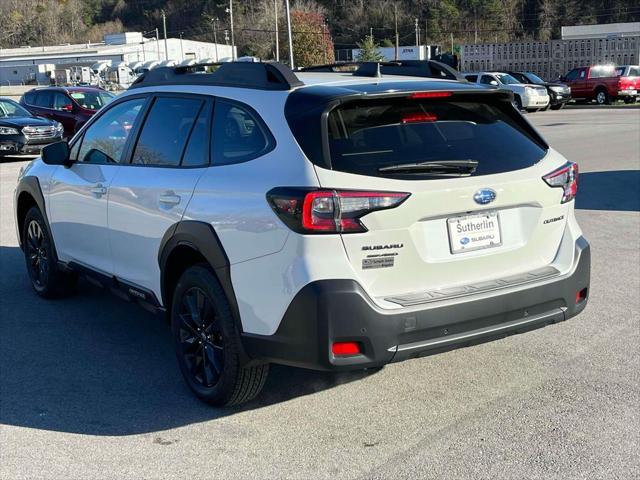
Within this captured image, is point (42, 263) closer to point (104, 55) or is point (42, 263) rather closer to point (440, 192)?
point (440, 192)

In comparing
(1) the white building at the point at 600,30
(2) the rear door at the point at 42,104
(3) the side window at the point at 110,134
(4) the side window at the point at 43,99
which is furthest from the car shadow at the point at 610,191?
(1) the white building at the point at 600,30

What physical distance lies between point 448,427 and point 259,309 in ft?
3.89

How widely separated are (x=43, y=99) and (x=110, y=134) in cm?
1943

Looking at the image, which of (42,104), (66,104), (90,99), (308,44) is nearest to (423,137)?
(66,104)

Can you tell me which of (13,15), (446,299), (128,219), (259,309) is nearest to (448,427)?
(446,299)

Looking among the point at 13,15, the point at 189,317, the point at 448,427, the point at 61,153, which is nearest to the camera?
the point at 448,427

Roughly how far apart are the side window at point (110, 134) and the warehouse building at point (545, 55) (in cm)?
5142

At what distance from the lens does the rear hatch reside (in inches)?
147

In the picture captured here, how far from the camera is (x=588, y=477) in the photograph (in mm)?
3545

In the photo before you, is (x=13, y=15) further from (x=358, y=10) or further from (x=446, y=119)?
(x=446, y=119)

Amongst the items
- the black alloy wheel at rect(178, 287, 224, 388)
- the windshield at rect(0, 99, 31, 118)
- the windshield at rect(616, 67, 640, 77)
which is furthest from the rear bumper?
the windshield at rect(616, 67, 640, 77)

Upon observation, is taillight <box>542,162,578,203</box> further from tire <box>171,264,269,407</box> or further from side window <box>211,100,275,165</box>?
tire <box>171,264,269,407</box>

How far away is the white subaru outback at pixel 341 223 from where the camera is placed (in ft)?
12.1

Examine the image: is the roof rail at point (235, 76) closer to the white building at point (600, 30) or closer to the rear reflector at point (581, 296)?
the rear reflector at point (581, 296)
